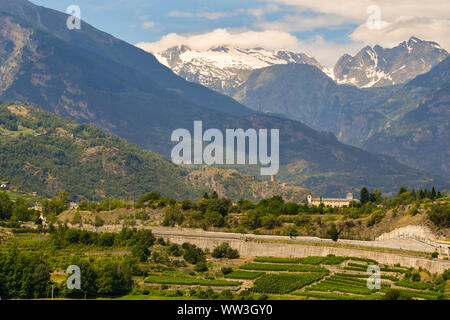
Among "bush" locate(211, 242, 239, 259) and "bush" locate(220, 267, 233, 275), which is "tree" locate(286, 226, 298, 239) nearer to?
"bush" locate(211, 242, 239, 259)

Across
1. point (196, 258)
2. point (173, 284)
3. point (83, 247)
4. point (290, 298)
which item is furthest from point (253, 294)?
point (83, 247)

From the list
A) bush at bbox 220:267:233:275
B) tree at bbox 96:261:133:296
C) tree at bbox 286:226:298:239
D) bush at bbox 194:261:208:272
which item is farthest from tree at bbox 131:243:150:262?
tree at bbox 286:226:298:239

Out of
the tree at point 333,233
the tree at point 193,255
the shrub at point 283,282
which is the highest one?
the tree at point 333,233

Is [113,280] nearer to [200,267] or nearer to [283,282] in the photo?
[200,267]

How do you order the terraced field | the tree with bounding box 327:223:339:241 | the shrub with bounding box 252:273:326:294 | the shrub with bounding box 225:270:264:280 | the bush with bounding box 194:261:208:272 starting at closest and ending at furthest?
the terraced field
the shrub with bounding box 252:273:326:294
the shrub with bounding box 225:270:264:280
the bush with bounding box 194:261:208:272
the tree with bounding box 327:223:339:241

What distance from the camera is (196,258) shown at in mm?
174500

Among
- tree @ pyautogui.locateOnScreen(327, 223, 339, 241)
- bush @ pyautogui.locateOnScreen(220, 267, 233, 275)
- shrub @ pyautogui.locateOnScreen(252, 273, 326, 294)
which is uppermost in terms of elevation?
tree @ pyautogui.locateOnScreen(327, 223, 339, 241)

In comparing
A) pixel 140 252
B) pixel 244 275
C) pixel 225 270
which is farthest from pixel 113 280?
pixel 140 252

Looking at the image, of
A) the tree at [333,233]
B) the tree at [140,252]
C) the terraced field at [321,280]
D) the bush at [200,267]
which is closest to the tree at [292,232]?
the tree at [333,233]

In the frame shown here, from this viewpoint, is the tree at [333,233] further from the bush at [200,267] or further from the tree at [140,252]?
the tree at [140,252]

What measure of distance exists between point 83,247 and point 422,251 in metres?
67.3

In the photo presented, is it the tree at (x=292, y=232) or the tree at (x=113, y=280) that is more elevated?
the tree at (x=292, y=232)

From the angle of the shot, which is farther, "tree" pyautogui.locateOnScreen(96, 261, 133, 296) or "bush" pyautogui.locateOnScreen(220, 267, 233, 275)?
"bush" pyautogui.locateOnScreen(220, 267, 233, 275)
